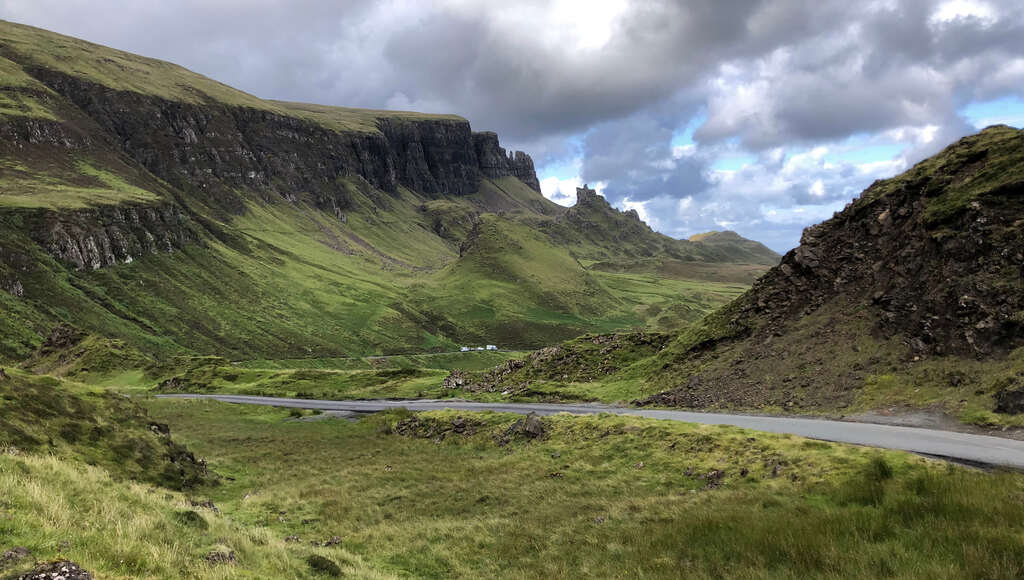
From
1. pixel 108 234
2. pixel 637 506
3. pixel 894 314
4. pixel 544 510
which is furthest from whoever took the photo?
pixel 108 234

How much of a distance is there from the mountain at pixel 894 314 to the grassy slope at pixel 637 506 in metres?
12.5

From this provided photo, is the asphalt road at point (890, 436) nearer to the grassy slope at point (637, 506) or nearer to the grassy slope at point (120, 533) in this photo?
the grassy slope at point (637, 506)

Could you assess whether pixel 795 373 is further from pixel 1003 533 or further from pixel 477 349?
pixel 477 349

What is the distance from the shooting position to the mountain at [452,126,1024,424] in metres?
29.9

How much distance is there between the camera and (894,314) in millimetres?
36281

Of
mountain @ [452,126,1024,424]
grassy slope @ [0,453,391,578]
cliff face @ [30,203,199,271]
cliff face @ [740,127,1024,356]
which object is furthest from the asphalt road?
cliff face @ [30,203,199,271]

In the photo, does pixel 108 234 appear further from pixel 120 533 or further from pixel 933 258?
pixel 933 258

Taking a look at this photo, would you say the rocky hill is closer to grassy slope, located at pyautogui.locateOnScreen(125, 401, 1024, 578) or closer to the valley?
the valley

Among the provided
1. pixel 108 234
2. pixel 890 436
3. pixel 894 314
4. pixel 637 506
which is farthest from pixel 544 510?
pixel 108 234

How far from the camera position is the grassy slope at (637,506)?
12430 millimetres

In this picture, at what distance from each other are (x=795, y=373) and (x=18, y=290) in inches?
6684

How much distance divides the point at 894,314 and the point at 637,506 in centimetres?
2862

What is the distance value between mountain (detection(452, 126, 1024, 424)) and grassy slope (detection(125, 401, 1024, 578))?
12498 millimetres

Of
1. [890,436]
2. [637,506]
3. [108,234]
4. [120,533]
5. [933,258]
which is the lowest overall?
[637,506]
